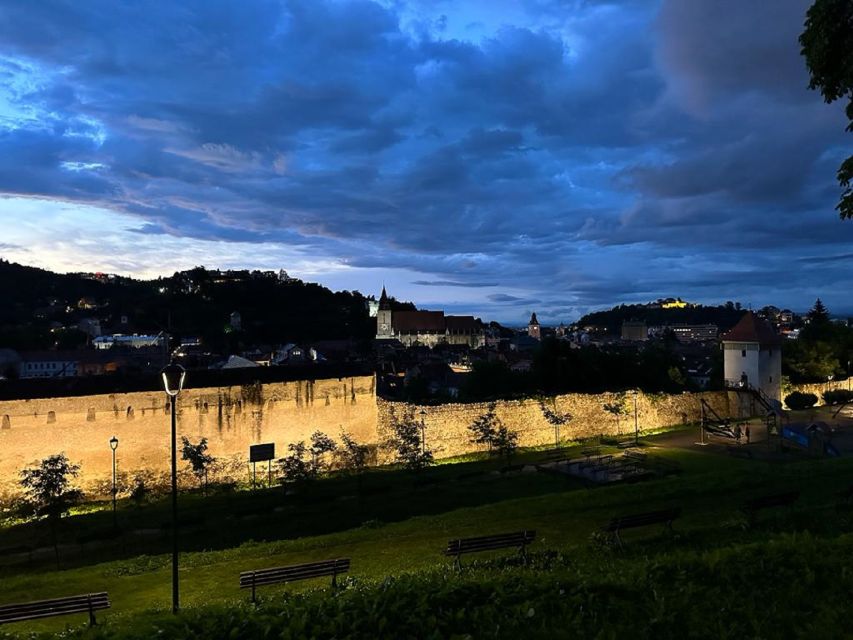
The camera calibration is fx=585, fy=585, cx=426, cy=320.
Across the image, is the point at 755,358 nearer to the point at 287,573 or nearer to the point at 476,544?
the point at 476,544

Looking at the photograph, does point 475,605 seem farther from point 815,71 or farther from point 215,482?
point 215,482

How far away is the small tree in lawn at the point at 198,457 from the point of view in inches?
886

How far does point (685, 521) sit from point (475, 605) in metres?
8.63

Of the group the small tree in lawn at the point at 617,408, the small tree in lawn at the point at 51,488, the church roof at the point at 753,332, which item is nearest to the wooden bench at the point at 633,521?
the small tree in lawn at the point at 51,488

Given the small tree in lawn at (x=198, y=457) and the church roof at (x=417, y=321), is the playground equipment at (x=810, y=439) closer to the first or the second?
the small tree in lawn at (x=198, y=457)

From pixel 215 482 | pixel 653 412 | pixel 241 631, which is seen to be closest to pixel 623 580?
pixel 241 631

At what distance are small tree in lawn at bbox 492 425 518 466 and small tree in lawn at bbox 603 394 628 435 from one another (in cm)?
751

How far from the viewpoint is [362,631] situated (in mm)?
7168

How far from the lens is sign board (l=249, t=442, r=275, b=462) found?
980 inches

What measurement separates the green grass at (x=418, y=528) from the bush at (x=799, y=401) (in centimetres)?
2602

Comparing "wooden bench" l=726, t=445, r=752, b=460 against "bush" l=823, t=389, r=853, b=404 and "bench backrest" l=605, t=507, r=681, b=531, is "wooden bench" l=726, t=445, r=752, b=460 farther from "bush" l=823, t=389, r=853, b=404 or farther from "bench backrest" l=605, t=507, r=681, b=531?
"bush" l=823, t=389, r=853, b=404

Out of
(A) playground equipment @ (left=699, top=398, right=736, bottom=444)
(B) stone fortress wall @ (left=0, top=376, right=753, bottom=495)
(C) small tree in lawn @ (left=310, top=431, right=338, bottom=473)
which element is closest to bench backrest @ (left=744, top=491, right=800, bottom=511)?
(C) small tree in lawn @ (left=310, top=431, right=338, bottom=473)

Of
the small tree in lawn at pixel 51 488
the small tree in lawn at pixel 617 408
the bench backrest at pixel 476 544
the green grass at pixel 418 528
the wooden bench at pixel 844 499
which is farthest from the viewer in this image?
the small tree in lawn at pixel 617 408

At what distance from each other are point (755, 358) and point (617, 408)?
14206mm
